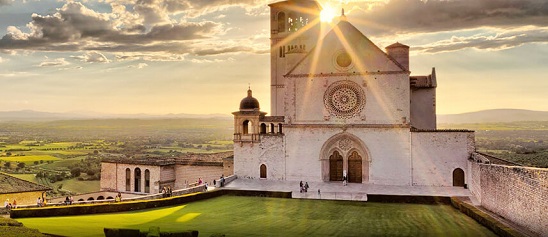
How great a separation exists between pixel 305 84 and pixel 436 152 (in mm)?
11258

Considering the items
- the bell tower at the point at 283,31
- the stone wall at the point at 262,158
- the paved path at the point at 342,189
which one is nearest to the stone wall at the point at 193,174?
the stone wall at the point at 262,158

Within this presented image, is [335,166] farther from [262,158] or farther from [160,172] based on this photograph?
[160,172]

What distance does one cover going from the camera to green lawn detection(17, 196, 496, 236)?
21.7 metres

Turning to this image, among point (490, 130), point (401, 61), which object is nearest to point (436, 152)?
point (401, 61)

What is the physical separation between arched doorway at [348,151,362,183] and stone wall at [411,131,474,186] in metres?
4.09

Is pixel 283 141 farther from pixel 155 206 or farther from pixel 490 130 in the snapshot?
pixel 490 130

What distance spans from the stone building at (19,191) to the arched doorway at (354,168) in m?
23.4

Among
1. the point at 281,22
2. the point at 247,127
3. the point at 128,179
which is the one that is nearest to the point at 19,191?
the point at 128,179

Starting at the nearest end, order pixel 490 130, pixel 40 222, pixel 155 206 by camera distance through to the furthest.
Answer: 1. pixel 40 222
2. pixel 155 206
3. pixel 490 130

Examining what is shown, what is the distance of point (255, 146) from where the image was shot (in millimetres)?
40062

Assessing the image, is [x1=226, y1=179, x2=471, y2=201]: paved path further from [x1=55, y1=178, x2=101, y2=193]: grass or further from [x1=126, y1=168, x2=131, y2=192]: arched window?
[x1=55, y1=178, x2=101, y2=193]: grass

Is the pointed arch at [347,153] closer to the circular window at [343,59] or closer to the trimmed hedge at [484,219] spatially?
the circular window at [343,59]

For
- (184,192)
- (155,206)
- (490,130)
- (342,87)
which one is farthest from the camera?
(490,130)

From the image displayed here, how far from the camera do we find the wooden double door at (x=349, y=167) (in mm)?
38062
